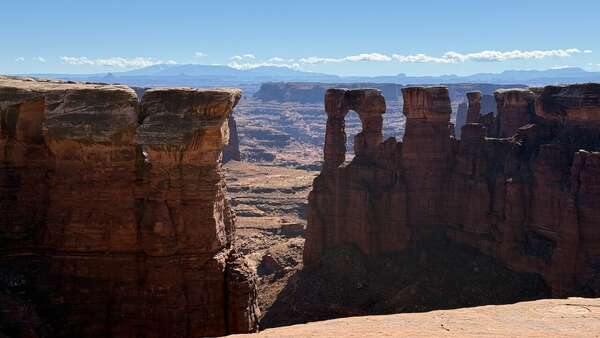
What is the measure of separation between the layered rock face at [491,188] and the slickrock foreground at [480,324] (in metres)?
20.9

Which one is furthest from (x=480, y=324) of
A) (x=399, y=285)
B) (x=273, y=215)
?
(x=273, y=215)

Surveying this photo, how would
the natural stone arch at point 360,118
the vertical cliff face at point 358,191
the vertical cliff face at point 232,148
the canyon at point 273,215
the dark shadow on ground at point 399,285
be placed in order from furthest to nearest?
the vertical cliff face at point 232,148 → the natural stone arch at point 360,118 → the vertical cliff face at point 358,191 → the dark shadow on ground at point 399,285 → the canyon at point 273,215

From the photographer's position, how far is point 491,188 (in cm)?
4766

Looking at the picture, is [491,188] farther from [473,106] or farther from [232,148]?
[232,148]

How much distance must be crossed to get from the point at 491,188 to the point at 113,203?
29486 millimetres

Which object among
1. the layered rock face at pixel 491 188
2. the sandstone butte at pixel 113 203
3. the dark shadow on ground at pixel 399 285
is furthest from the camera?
the dark shadow on ground at pixel 399 285

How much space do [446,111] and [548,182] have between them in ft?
31.2

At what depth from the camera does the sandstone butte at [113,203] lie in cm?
2472

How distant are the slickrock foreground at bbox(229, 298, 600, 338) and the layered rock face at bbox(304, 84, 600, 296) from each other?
68.7 ft

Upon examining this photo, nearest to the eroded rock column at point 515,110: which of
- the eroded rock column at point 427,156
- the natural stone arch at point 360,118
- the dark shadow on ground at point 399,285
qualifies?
the eroded rock column at point 427,156

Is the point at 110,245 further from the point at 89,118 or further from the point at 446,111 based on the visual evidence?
the point at 446,111

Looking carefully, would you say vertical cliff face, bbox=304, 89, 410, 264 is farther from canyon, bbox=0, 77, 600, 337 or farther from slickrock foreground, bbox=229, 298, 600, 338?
slickrock foreground, bbox=229, 298, 600, 338

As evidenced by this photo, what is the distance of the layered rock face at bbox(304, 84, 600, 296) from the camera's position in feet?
136

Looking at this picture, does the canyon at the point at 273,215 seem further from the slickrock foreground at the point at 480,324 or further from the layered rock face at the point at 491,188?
the slickrock foreground at the point at 480,324
